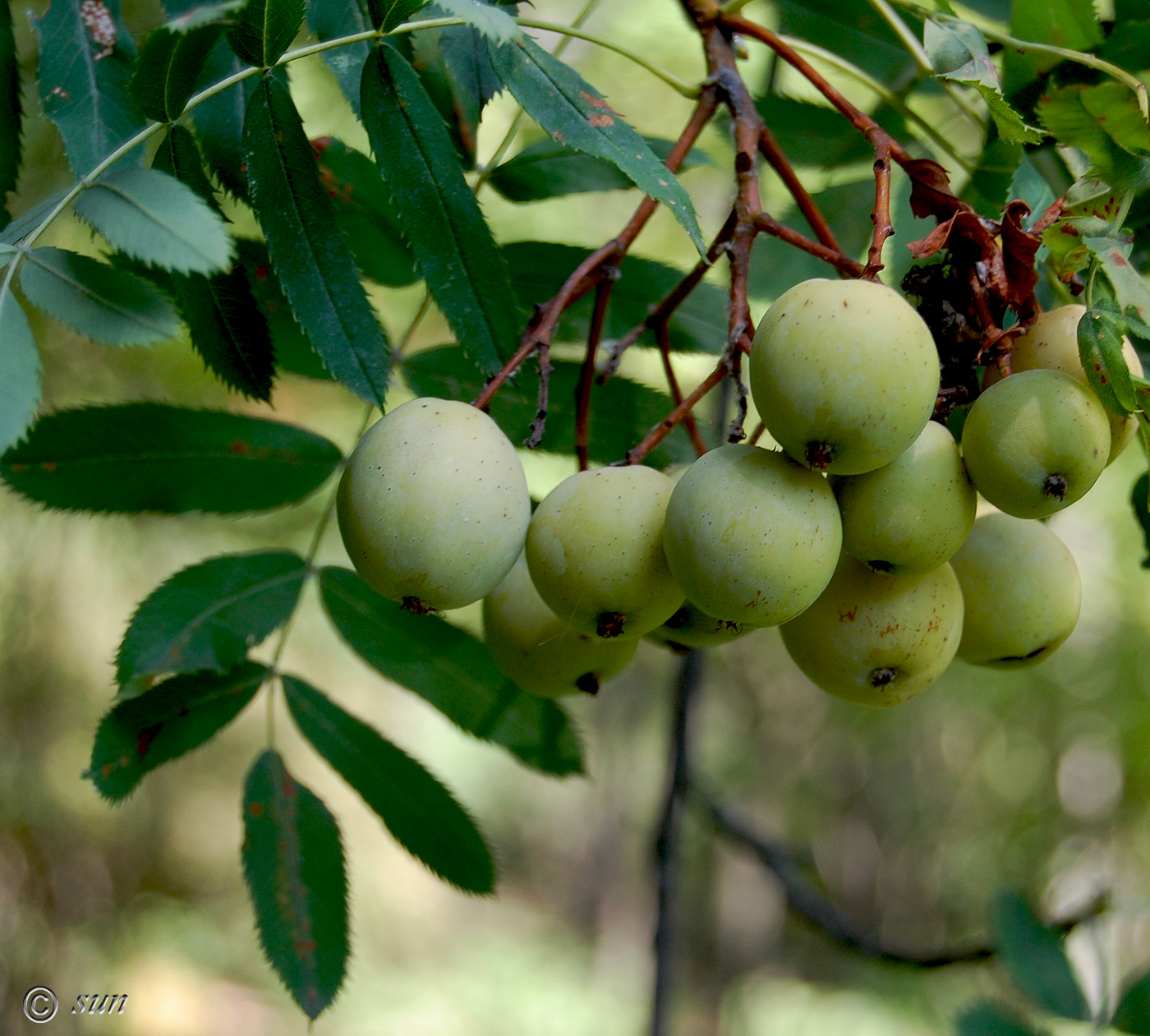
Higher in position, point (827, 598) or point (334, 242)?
point (334, 242)

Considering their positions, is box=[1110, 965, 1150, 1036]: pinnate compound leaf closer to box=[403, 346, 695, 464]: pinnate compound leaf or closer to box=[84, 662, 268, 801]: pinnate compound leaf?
box=[403, 346, 695, 464]: pinnate compound leaf

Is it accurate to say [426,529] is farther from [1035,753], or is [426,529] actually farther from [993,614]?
[1035,753]

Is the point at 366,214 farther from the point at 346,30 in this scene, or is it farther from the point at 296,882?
the point at 296,882

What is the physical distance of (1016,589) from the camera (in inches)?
26.0

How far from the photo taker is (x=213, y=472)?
89 centimetres

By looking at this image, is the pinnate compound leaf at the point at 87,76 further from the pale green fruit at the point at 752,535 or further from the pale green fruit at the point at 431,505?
the pale green fruit at the point at 752,535

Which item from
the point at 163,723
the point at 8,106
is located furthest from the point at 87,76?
the point at 163,723

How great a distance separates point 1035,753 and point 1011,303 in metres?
5.02

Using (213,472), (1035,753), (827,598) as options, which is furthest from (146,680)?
(1035,753)

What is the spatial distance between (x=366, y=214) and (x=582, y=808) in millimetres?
5475

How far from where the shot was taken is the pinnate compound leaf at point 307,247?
65cm

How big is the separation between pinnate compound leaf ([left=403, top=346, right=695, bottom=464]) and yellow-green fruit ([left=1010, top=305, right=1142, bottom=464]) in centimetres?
34

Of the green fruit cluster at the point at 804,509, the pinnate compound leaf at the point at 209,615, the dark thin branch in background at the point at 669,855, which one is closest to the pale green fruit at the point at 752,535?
the green fruit cluster at the point at 804,509
